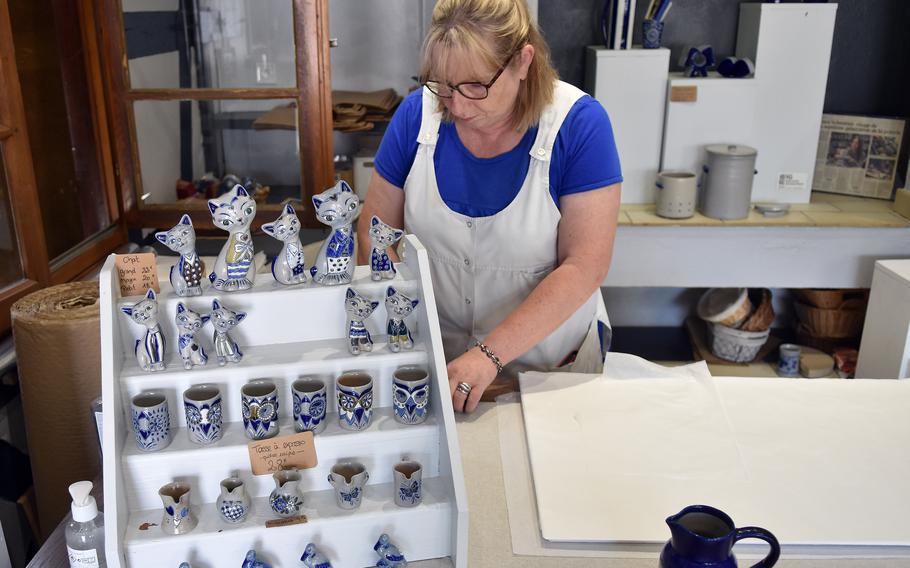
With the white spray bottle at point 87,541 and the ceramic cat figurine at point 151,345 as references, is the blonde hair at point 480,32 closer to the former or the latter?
the ceramic cat figurine at point 151,345

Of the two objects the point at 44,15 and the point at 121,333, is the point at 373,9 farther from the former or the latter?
the point at 121,333

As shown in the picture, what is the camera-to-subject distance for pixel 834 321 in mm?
3172

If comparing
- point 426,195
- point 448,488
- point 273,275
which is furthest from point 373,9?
point 448,488

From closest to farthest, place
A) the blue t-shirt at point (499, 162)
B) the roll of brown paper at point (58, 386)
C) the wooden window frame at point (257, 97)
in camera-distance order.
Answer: the roll of brown paper at point (58, 386)
the blue t-shirt at point (499, 162)
the wooden window frame at point (257, 97)

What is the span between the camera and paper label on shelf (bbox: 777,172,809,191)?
3082 millimetres

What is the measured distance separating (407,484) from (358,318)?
234 millimetres

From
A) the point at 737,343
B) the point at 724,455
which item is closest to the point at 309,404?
the point at 724,455

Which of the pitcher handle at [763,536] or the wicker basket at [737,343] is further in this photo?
the wicker basket at [737,343]

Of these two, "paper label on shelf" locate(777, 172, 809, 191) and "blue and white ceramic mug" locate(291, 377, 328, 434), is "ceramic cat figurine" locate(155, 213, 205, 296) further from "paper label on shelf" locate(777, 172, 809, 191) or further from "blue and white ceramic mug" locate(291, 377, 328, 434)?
"paper label on shelf" locate(777, 172, 809, 191)

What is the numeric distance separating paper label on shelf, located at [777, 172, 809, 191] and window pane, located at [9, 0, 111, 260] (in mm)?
2401

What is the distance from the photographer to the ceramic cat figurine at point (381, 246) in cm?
115

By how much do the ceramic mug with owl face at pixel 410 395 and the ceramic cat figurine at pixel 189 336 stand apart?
26cm

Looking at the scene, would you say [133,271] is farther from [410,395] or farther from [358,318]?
[410,395]

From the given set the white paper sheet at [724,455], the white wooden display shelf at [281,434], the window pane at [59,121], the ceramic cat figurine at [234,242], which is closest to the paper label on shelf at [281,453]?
the white wooden display shelf at [281,434]
